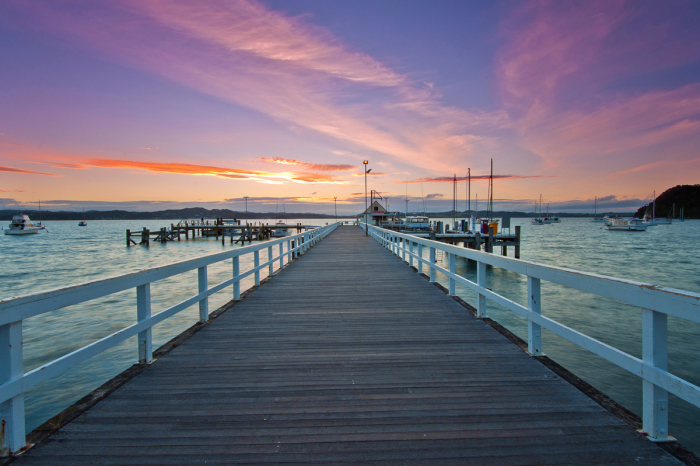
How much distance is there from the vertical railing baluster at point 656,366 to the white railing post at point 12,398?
4.17 m

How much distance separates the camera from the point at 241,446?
245 centimetres

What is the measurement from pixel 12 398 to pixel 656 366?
14.2ft

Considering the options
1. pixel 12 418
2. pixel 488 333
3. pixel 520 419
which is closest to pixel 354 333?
pixel 488 333

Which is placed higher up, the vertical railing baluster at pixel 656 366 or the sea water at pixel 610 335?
the vertical railing baluster at pixel 656 366

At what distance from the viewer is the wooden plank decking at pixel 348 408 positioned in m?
2.37

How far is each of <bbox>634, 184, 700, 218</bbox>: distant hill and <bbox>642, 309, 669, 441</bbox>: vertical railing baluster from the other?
198 m

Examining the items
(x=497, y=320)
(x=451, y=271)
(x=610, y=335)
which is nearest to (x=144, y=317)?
(x=451, y=271)

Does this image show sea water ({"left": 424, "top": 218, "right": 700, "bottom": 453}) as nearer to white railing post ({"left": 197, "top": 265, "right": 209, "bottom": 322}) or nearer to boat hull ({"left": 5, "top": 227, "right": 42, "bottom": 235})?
white railing post ({"left": 197, "top": 265, "right": 209, "bottom": 322})

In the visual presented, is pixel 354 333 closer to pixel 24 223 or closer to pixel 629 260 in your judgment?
pixel 629 260

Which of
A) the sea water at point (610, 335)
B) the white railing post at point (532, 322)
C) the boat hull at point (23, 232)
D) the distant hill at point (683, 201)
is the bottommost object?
the sea water at point (610, 335)

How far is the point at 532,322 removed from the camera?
3.91 metres

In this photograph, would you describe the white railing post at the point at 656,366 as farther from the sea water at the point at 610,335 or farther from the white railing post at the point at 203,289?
the sea water at the point at 610,335

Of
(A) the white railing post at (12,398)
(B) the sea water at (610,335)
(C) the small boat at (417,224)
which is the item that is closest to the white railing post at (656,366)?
(A) the white railing post at (12,398)

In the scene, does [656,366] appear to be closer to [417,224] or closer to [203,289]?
[203,289]
